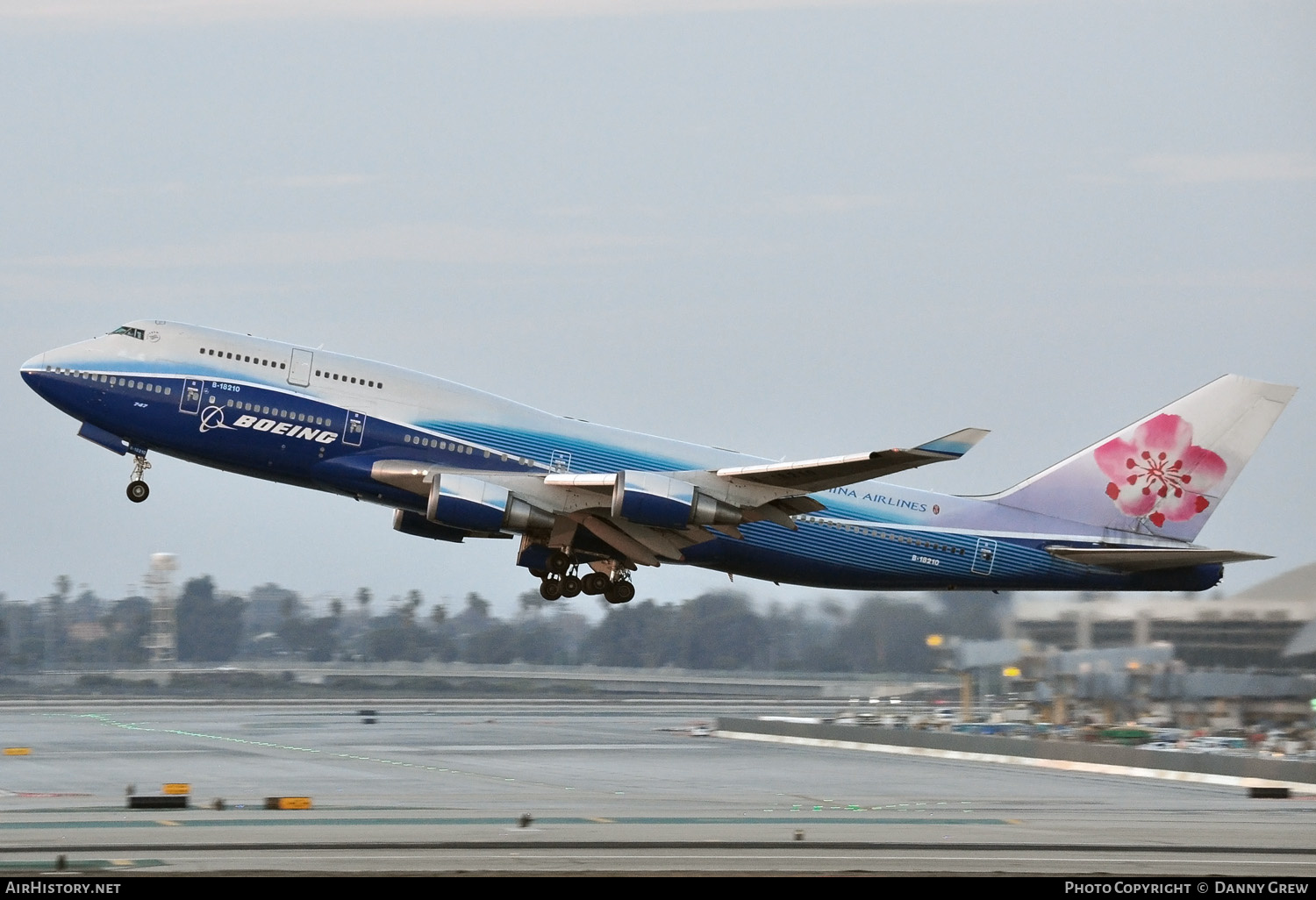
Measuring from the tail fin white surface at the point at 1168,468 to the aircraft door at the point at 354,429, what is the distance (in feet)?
58.4

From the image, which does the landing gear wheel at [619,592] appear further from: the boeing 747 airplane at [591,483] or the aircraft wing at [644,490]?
the aircraft wing at [644,490]

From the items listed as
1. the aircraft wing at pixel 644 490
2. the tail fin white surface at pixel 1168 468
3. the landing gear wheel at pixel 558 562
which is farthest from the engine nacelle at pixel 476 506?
the tail fin white surface at pixel 1168 468

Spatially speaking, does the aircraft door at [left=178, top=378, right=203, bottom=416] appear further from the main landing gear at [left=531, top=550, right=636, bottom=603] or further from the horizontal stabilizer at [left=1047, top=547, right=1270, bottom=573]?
the horizontal stabilizer at [left=1047, top=547, right=1270, bottom=573]

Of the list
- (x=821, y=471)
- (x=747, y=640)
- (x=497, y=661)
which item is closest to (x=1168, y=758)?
(x=821, y=471)

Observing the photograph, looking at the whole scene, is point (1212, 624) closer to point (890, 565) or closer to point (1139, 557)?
point (1139, 557)

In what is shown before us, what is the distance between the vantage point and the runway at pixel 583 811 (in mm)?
26141

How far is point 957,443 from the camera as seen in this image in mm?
35812

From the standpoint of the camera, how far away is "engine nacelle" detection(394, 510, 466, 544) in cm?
4284

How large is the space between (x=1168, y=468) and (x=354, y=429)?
2339cm

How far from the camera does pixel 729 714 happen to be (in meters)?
78.2

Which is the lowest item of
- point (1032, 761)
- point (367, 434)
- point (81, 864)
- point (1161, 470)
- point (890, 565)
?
point (81, 864)

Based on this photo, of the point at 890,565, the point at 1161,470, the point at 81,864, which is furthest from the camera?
the point at 1161,470

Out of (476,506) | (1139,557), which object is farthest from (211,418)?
(1139,557)

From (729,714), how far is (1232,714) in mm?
34169
